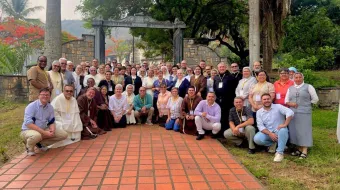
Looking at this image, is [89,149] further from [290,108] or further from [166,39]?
[166,39]

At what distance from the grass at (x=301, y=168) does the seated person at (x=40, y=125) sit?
3229mm

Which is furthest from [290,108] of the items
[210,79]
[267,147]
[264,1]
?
[264,1]

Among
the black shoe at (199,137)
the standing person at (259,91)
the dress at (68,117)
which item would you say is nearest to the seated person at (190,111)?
the black shoe at (199,137)

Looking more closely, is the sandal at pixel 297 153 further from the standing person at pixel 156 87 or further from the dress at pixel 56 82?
the dress at pixel 56 82

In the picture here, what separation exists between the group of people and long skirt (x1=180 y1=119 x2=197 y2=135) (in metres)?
0.02

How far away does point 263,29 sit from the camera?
11.1m

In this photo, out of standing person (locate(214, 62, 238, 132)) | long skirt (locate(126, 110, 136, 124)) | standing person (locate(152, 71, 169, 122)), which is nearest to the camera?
standing person (locate(214, 62, 238, 132))

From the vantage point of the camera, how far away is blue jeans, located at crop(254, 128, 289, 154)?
4902 millimetres

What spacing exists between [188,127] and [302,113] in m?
2.42

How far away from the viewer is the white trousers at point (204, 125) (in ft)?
20.0

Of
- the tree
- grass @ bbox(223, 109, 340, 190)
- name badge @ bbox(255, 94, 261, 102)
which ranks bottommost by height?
grass @ bbox(223, 109, 340, 190)

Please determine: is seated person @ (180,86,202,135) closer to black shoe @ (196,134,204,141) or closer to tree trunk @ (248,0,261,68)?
black shoe @ (196,134,204,141)

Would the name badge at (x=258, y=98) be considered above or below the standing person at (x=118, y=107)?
above

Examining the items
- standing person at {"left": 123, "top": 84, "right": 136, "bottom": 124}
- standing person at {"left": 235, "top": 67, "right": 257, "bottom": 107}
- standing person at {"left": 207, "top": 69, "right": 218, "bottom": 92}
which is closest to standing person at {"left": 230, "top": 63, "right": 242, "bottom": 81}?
standing person at {"left": 235, "top": 67, "right": 257, "bottom": 107}
